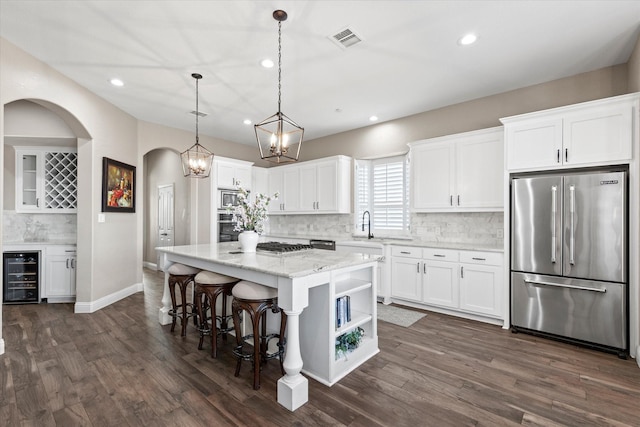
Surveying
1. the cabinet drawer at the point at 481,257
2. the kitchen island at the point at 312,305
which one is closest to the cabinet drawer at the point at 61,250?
the kitchen island at the point at 312,305

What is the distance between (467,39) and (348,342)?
2.95m

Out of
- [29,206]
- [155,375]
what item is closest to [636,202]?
[155,375]

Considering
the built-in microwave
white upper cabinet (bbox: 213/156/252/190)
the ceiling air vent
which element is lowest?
the built-in microwave

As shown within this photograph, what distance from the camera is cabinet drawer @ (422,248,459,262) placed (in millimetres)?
3815

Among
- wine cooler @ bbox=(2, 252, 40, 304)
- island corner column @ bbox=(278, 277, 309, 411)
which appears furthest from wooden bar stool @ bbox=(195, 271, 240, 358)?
wine cooler @ bbox=(2, 252, 40, 304)

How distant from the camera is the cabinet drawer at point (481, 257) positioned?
11.5ft

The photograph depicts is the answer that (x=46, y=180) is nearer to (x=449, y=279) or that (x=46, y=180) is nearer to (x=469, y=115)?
(x=449, y=279)

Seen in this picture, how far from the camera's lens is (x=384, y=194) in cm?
522

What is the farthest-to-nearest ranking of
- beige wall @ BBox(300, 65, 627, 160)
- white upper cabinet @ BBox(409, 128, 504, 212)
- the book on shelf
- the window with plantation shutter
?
the window with plantation shutter
white upper cabinet @ BBox(409, 128, 504, 212)
beige wall @ BBox(300, 65, 627, 160)
the book on shelf

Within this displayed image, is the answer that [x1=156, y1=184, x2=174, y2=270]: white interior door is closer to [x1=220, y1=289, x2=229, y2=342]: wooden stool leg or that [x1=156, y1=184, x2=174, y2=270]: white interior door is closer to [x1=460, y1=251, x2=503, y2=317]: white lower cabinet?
[x1=220, y1=289, x2=229, y2=342]: wooden stool leg

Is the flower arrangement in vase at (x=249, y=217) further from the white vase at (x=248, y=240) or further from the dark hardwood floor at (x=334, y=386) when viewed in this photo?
the dark hardwood floor at (x=334, y=386)

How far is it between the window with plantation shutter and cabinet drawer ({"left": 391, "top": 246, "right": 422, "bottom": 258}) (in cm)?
72

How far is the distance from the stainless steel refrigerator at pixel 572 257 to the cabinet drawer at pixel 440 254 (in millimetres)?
643

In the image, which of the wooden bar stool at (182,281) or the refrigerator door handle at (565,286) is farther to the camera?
the wooden bar stool at (182,281)
